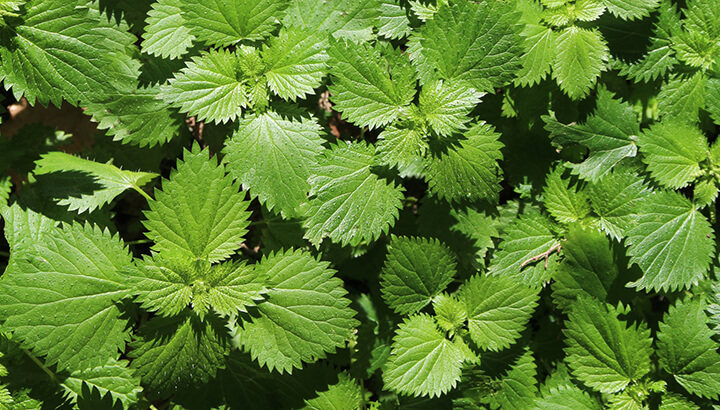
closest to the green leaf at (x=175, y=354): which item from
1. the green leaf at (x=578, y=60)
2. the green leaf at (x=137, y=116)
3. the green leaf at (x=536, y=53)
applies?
the green leaf at (x=137, y=116)

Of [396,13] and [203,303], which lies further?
[396,13]

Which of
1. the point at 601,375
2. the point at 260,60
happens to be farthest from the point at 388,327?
the point at 260,60

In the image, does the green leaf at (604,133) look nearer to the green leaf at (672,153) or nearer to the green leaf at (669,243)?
the green leaf at (672,153)

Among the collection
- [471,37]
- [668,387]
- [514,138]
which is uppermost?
[471,37]

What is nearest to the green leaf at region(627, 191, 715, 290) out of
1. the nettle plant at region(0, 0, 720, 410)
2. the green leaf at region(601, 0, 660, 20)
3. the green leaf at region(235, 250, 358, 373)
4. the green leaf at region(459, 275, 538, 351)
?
the nettle plant at region(0, 0, 720, 410)

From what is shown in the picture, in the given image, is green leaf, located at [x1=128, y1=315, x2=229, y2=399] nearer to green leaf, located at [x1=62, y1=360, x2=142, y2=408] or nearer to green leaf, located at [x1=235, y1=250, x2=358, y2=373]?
green leaf, located at [x1=235, y1=250, x2=358, y2=373]

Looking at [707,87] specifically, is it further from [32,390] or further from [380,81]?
[32,390]
